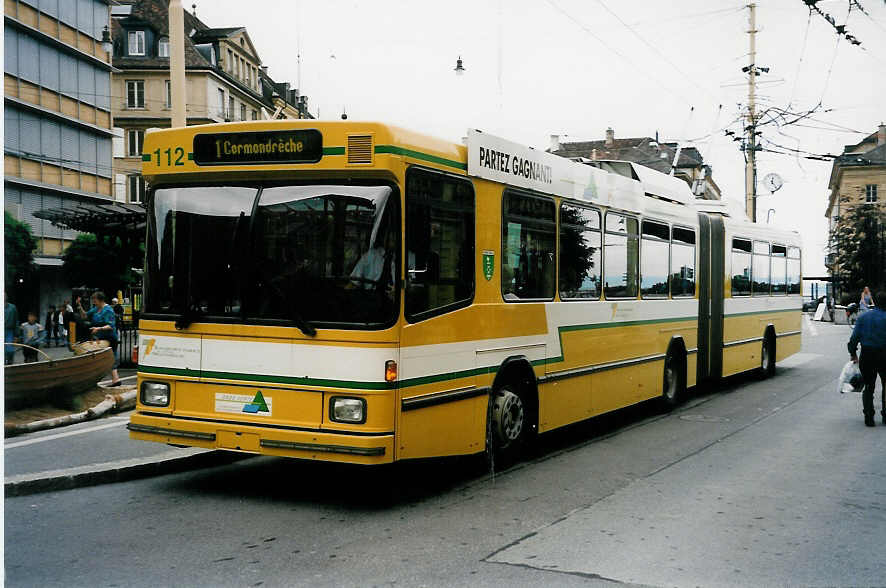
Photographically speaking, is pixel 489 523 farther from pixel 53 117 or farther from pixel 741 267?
pixel 53 117

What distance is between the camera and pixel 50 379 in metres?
12.4

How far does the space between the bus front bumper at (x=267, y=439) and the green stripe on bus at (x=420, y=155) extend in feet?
6.85

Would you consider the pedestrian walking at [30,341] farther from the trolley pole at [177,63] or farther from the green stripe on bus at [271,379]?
the green stripe on bus at [271,379]

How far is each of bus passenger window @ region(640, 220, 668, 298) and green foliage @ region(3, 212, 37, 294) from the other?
1736cm

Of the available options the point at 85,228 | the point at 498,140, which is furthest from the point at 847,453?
the point at 85,228

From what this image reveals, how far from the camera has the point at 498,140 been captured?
28.1 ft

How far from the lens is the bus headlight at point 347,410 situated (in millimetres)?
6887

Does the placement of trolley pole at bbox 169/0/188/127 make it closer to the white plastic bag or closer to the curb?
the curb

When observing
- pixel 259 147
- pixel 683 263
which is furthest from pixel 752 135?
pixel 259 147

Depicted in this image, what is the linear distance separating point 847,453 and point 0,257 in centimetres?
857

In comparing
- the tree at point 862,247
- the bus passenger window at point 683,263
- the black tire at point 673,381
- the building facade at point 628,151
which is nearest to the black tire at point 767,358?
the bus passenger window at point 683,263

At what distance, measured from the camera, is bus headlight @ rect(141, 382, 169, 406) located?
7586 millimetres

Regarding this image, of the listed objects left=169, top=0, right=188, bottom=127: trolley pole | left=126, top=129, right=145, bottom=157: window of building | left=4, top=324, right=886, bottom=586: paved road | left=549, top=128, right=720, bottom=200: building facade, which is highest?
left=549, top=128, right=720, bottom=200: building facade

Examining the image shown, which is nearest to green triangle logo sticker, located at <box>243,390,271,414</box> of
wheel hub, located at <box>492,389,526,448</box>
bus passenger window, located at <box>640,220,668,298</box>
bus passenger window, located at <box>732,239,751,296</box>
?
wheel hub, located at <box>492,389,526,448</box>
